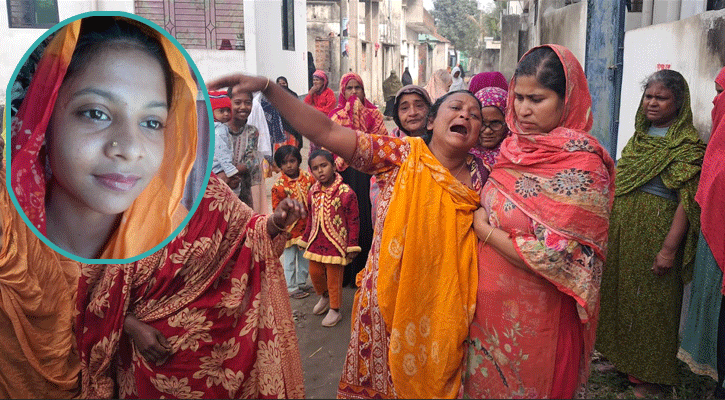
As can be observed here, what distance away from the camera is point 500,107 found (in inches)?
111

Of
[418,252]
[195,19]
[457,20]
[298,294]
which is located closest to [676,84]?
[418,252]

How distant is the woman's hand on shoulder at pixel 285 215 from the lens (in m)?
2.02

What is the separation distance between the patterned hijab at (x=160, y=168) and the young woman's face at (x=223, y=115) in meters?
2.80

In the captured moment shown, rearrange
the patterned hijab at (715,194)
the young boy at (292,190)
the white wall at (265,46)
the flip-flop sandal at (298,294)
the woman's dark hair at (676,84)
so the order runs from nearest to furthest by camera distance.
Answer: the patterned hijab at (715,194) < the woman's dark hair at (676,84) < the young boy at (292,190) < the flip-flop sandal at (298,294) < the white wall at (265,46)

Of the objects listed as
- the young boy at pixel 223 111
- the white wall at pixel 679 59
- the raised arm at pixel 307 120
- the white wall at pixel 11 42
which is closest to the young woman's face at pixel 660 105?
the white wall at pixel 679 59

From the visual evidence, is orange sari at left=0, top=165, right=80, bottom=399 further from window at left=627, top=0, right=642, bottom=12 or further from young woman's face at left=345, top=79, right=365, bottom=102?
window at left=627, top=0, right=642, bottom=12

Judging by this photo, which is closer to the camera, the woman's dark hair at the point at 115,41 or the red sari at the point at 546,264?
the woman's dark hair at the point at 115,41

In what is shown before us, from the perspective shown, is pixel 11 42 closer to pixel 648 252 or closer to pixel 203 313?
pixel 203 313

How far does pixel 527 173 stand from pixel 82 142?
145cm

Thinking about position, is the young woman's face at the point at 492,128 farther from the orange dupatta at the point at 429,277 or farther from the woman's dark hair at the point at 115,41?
the woman's dark hair at the point at 115,41

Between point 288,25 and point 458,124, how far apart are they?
47.5 feet

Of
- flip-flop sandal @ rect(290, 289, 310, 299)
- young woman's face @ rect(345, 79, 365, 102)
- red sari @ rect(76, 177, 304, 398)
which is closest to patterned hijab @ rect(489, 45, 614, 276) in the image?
red sari @ rect(76, 177, 304, 398)

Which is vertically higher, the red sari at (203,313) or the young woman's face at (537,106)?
the young woman's face at (537,106)

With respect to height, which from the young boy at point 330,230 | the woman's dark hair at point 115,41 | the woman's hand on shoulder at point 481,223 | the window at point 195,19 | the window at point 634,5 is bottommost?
the young boy at point 330,230
